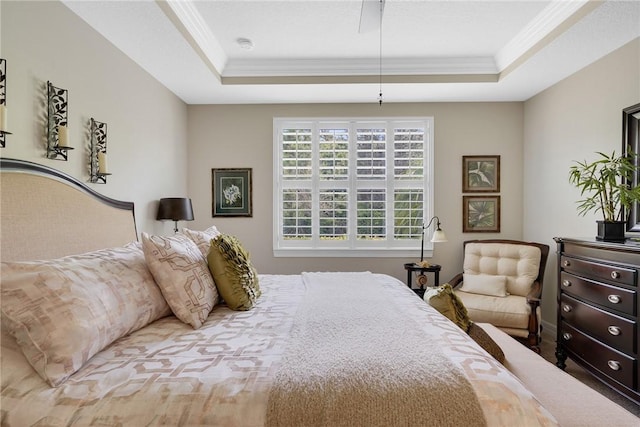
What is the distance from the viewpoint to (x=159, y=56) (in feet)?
9.14

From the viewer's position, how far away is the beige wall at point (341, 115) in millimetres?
4020

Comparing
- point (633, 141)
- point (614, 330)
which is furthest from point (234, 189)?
point (633, 141)

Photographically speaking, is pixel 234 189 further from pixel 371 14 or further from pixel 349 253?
pixel 371 14

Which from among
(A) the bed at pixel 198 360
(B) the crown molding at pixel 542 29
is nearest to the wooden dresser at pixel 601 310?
(A) the bed at pixel 198 360

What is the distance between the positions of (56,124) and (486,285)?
3769 millimetres

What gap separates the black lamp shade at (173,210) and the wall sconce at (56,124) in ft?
3.97

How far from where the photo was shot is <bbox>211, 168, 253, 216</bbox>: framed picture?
4086mm

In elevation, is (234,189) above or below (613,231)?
above

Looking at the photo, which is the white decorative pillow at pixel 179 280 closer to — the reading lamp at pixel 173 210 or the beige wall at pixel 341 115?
the reading lamp at pixel 173 210

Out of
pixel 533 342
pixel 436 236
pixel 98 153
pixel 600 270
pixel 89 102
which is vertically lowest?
pixel 533 342

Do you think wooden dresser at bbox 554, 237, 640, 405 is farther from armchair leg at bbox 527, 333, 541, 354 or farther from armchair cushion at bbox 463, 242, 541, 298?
armchair cushion at bbox 463, 242, 541, 298

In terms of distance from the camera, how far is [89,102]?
2.31 metres

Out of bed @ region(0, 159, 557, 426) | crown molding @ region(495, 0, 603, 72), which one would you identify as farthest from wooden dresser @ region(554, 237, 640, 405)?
crown molding @ region(495, 0, 603, 72)

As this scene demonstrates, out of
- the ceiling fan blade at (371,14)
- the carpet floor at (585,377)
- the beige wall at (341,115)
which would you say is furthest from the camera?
the beige wall at (341,115)
